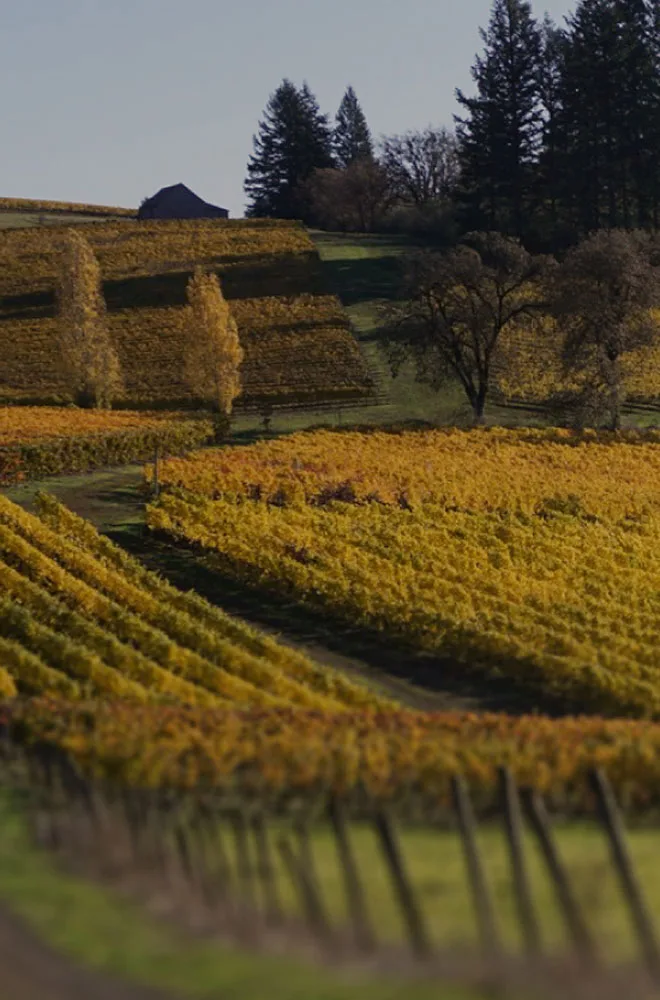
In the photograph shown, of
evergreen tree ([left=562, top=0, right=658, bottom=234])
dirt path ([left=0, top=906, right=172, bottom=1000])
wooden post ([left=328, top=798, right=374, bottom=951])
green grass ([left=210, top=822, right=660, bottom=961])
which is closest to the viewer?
dirt path ([left=0, top=906, right=172, bottom=1000])

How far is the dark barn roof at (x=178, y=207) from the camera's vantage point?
120 meters

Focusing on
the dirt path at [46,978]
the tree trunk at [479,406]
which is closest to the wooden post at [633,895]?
the dirt path at [46,978]

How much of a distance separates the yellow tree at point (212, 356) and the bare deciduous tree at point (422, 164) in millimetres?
60810

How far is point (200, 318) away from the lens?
234 ft

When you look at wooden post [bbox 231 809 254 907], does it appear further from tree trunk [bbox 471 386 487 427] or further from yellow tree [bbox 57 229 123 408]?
yellow tree [bbox 57 229 123 408]

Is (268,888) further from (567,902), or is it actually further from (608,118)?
(608,118)

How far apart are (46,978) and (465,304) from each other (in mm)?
57020

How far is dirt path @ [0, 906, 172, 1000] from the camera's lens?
36.5 feet

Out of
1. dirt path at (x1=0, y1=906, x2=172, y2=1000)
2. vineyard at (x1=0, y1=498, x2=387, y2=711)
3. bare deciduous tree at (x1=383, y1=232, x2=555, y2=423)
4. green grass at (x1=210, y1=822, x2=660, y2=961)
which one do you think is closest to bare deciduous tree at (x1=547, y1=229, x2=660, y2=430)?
bare deciduous tree at (x1=383, y1=232, x2=555, y2=423)

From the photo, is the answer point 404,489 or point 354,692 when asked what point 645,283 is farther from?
point 354,692

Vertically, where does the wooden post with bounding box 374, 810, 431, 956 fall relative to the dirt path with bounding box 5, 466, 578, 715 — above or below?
above

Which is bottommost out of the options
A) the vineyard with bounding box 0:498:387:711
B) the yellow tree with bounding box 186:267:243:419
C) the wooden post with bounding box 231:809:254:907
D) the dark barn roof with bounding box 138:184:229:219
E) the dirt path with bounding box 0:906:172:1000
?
the vineyard with bounding box 0:498:387:711

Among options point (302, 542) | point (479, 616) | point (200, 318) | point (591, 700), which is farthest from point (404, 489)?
point (200, 318)

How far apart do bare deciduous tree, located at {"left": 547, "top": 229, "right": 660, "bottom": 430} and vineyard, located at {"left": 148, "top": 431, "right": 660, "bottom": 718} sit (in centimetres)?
884
